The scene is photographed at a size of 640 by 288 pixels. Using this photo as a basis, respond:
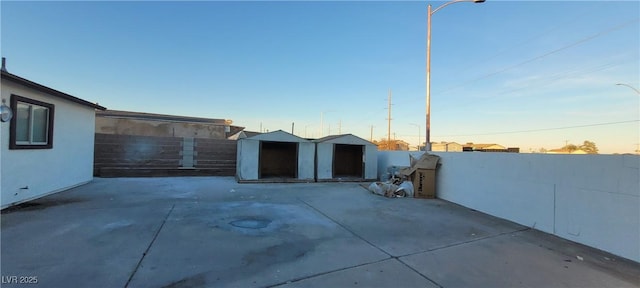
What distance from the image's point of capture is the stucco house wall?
5379 millimetres

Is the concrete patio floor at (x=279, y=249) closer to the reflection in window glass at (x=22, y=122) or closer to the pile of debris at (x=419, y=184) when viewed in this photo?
the reflection in window glass at (x=22, y=122)

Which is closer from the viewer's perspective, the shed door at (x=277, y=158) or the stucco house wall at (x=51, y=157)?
the stucco house wall at (x=51, y=157)

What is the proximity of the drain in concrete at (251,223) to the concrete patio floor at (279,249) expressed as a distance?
0.02 metres

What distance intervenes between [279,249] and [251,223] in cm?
142

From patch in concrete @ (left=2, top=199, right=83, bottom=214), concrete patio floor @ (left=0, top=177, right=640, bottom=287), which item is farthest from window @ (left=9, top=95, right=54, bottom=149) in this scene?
concrete patio floor @ (left=0, top=177, right=640, bottom=287)

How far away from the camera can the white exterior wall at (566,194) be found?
153 inches

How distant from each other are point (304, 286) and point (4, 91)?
7015mm

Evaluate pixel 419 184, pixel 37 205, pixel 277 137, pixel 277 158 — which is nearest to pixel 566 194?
pixel 419 184

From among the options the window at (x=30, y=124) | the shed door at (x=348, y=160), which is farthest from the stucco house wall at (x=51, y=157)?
the shed door at (x=348, y=160)

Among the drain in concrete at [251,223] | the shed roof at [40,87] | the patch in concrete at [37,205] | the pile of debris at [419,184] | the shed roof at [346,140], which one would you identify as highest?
the shed roof at [40,87]

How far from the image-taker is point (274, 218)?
517 cm

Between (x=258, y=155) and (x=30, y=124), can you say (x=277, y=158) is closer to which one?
(x=258, y=155)

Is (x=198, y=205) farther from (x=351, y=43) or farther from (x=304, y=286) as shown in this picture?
(x=351, y=43)

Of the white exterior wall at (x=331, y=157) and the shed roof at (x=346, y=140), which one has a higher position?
the shed roof at (x=346, y=140)
